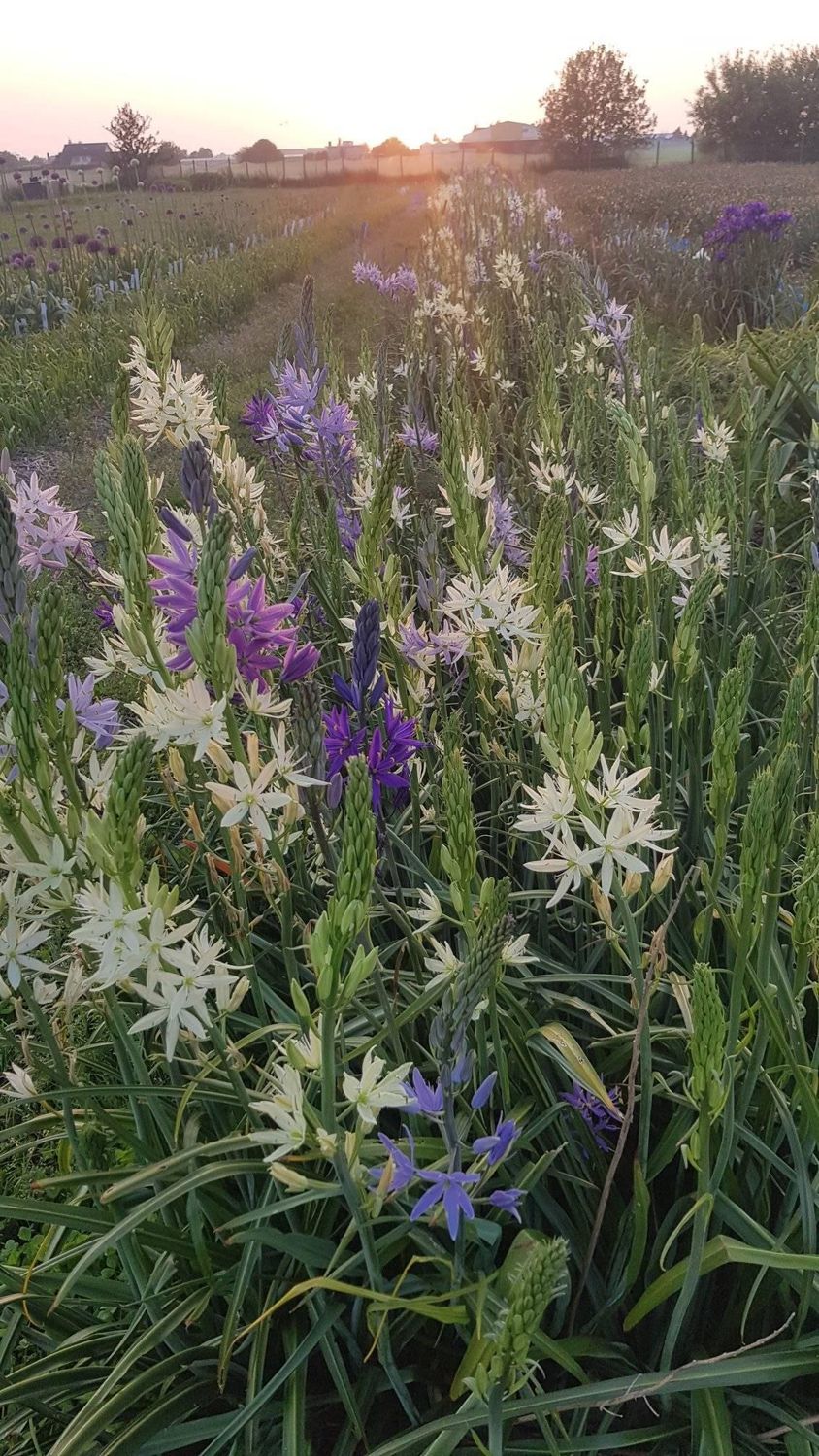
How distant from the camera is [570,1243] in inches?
61.1

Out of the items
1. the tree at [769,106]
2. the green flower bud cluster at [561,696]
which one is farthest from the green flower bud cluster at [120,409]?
the tree at [769,106]

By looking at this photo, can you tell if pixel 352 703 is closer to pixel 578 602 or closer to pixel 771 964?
pixel 771 964

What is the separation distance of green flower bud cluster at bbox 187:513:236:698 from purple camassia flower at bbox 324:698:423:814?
466mm

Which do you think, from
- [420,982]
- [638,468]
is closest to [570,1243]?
[420,982]

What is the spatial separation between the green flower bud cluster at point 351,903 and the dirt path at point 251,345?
3.19 m

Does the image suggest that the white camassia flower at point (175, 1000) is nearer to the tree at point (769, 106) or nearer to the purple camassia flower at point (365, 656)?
the purple camassia flower at point (365, 656)

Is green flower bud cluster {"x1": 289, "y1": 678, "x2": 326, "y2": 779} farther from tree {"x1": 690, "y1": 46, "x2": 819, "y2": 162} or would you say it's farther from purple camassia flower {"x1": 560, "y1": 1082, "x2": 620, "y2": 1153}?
tree {"x1": 690, "y1": 46, "x2": 819, "y2": 162}

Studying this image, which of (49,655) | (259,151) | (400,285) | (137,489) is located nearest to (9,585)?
(49,655)

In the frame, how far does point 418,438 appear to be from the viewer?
10.9 ft

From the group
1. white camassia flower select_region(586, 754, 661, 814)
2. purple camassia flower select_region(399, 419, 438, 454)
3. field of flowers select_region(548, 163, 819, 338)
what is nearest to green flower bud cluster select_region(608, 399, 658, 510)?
white camassia flower select_region(586, 754, 661, 814)

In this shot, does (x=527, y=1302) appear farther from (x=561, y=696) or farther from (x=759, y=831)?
(x=561, y=696)

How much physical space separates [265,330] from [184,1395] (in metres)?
11.4

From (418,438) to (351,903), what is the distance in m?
2.65

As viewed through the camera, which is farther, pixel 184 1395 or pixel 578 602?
pixel 578 602
